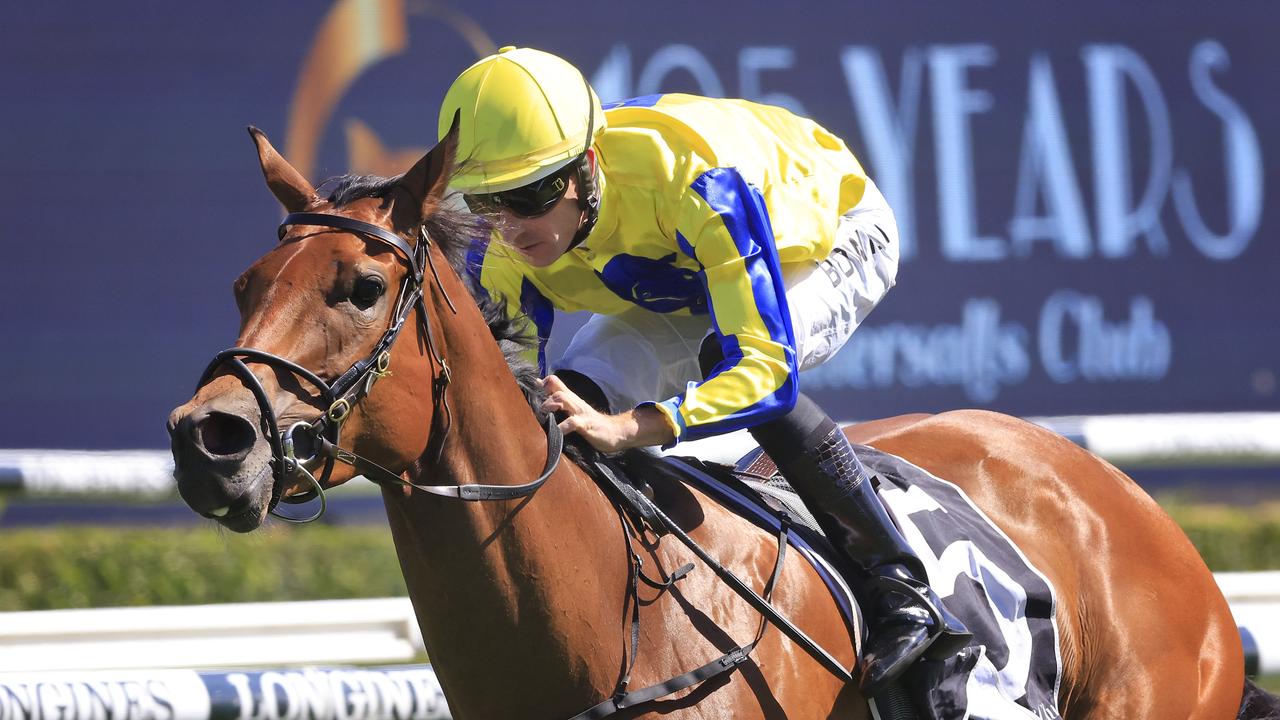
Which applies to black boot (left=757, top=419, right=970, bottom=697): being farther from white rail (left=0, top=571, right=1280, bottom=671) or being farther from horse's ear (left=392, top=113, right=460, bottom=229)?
white rail (left=0, top=571, right=1280, bottom=671)

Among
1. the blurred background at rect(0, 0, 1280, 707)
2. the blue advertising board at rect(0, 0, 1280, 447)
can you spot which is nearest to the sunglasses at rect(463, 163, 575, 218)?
the blurred background at rect(0, 0, 1280, 707)

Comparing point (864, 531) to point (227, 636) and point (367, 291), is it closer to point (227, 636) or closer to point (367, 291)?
point (367, 291)

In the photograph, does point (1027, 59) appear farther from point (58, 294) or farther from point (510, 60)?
point (510, 60)

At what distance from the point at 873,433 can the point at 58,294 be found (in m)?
4.49

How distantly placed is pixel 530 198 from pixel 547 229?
79 millimetres

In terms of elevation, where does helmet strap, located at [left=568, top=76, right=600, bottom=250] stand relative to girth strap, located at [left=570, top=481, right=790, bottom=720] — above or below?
above

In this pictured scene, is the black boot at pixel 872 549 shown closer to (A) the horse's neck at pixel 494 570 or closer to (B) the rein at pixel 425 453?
(B) the rein at pixel 425 453

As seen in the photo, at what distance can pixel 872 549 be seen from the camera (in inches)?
108

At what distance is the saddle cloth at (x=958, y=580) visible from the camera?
9.00ft

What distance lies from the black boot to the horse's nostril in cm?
109

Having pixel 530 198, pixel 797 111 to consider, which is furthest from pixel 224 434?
pixel 797 111

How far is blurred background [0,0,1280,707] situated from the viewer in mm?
6562

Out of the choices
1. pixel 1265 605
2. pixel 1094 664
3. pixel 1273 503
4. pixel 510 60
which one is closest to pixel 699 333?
pixel 510 60

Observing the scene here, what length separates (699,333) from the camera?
3.09 m
